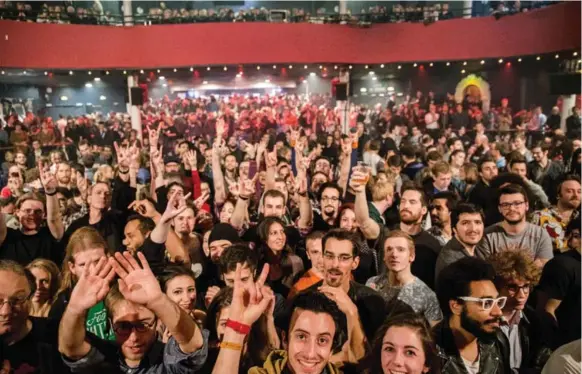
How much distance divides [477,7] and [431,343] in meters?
13.8

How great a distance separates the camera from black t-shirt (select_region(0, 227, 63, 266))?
349cm

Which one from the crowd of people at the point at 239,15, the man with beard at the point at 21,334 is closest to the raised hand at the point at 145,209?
the man with beard at the point at 21,334

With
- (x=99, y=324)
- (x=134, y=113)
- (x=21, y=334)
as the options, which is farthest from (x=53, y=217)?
(x=134, y=113)

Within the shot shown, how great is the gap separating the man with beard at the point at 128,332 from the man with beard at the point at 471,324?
3.83ft

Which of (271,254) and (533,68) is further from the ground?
(533,68)

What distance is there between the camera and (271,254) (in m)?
3.48

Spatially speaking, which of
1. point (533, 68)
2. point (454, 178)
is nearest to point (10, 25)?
point (454, 178)

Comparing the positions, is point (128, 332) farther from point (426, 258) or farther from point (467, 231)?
point (467, 231)

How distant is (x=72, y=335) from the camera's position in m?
1.92

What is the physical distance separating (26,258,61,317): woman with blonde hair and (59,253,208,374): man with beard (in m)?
0.90

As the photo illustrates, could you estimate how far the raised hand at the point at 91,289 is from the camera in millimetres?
1920

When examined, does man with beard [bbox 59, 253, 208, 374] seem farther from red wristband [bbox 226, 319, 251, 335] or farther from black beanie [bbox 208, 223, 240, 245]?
black beanie [bbox 208, 223, 240, 245]

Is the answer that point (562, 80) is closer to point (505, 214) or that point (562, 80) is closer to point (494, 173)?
point (494, 173)

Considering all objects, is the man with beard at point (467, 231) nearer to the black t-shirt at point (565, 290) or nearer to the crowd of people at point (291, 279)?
the crowd of people at point (291, 279)
